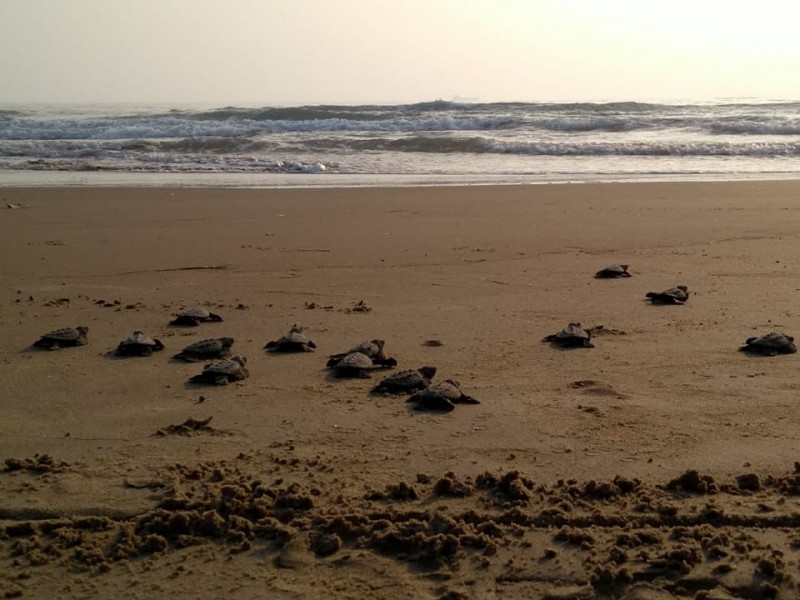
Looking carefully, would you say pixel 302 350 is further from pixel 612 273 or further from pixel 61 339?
pixel 612 273

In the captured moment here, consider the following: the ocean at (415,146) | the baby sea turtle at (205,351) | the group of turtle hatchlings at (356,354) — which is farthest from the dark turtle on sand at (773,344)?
the ocean at (415,146)

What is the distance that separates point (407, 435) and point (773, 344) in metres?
2.66

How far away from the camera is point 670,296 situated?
668cm

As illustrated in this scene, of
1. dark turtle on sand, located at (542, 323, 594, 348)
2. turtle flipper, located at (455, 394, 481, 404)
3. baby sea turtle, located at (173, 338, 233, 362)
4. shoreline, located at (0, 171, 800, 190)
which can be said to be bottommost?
turtle flipper, located at (455, 394, 481, 404)

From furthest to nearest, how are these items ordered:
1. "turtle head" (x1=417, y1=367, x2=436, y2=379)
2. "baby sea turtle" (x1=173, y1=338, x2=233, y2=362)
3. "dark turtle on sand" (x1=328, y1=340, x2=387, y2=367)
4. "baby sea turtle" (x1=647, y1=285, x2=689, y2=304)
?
"baby sea turtle" (x1=647, y1=285, x2=689, y2=304) < "baby sea turtle" (x1=173, y1=338, x2=233, y2=362) < "dark turtle on sand" (x1=328, y1=340, x2=387, y2=367) < "turtle head" (x1=417, y1=367, x2=436, y2=379)

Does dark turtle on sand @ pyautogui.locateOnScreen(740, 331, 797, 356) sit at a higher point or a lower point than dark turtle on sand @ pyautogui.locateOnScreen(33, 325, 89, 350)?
higher

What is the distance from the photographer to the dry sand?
3029 mm

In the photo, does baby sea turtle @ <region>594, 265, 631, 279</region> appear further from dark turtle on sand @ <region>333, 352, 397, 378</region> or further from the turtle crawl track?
the turtle crawl track

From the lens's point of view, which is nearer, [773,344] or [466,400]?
[466,400]

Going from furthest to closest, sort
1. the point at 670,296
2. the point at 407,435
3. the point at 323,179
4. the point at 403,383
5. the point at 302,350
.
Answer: the point at 323,179 < the point at 670,296 < the point at 302,350 < the point at 403,383 < the point at 407,435

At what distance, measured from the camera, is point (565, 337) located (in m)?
5.58

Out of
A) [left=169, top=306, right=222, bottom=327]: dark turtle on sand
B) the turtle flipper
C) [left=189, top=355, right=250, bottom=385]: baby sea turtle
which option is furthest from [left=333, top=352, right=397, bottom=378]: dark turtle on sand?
[left=169, top=306, right=222, bottom=327]: dark turtle on sand

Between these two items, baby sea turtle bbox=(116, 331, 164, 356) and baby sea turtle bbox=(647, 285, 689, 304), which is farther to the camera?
baby sea turtle bbox=(647, 285, 689, 304)

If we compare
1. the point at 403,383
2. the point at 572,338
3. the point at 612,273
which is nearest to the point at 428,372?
the point at 403,383
